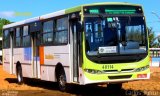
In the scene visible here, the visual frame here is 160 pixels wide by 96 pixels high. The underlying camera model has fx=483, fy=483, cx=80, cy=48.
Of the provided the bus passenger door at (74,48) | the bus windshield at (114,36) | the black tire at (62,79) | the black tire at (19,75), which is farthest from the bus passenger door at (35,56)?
the bus windshield at (114,36)

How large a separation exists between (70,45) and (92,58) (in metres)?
1.80

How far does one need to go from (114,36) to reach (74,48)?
1782mm

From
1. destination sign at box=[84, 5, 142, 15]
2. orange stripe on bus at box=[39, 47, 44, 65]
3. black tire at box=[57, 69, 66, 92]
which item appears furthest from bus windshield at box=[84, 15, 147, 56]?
orange stripe on bus at box=[39, 47, 44, 65]

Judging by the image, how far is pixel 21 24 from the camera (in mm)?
24078

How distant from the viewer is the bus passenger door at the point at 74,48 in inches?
656

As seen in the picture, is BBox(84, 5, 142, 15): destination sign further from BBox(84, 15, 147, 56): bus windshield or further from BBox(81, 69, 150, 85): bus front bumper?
BBox(81, 69, 150, 85): bus front bumper

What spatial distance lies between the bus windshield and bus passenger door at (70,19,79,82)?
3.37 ft

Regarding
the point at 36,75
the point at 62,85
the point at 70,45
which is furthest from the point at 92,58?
the point at 36,75

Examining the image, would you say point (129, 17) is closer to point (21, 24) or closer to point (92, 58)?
point (92, 58)

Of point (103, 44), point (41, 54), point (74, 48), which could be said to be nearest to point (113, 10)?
point (103, 44)

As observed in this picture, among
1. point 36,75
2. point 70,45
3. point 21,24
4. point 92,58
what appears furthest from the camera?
point 21,24

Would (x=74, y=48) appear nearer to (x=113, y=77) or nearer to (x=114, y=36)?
(x=114, y=36)

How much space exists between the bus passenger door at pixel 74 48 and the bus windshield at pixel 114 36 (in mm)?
1028

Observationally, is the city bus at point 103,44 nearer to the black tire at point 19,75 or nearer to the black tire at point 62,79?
the black tire at point 62,79
